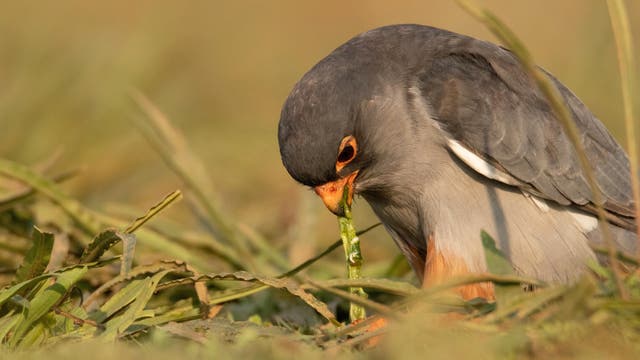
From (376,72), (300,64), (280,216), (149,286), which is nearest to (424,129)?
(376,72)

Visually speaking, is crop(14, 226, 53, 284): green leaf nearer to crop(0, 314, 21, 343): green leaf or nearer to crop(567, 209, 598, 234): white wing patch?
crop(0, 314, 21, 343): green leaf

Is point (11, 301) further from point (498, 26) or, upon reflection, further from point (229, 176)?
point (229, 176)

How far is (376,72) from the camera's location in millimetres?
5152

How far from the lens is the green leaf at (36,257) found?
4594 mm

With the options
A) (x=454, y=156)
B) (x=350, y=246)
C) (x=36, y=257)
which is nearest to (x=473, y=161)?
(x=454, y=156)

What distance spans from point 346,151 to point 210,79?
7249 millimetres

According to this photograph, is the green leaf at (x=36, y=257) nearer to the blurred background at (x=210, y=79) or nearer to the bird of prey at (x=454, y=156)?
the bird of prey at (x=454, y=156)

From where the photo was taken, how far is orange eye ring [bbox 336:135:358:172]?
489 centimetres

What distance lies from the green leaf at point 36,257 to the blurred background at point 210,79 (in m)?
1.69

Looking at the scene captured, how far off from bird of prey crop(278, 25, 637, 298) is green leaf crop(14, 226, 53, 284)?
1083 millimetres

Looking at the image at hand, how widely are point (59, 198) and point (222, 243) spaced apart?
3.25ft

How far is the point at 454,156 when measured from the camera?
4965 mm

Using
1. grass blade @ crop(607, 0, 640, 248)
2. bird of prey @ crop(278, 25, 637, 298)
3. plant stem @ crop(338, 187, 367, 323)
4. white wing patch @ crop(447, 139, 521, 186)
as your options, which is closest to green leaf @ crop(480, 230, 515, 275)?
grass blade @ crop(607, 0, 640, 248)

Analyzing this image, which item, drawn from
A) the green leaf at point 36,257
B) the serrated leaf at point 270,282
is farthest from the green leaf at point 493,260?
the green leaf at point 36,257
